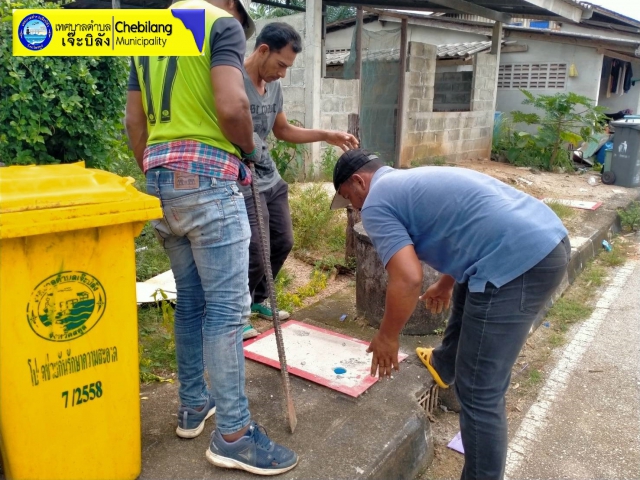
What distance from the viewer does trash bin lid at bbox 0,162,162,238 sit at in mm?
1621

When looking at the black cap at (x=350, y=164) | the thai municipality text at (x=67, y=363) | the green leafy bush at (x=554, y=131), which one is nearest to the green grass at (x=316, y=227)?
the black cap at (x=350, y=164)

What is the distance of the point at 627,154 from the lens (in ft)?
31.3

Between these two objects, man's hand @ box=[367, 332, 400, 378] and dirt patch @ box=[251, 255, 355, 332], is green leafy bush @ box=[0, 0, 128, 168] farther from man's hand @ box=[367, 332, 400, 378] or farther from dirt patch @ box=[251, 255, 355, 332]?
man's hand @ box=[367, 332, 400, 378]

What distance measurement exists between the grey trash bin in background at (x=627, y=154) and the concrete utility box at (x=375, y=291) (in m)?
7.57

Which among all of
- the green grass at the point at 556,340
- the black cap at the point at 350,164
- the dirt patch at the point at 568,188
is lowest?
the green grass at the point at 556,340

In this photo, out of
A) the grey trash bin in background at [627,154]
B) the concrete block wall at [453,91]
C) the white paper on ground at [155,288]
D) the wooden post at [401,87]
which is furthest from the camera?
the concrete block wall at [453,91]

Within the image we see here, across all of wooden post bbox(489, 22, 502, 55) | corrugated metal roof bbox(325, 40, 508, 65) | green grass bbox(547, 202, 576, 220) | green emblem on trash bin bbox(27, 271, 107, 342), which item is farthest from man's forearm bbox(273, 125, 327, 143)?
wooden post bbox(489, 22, 502, 55)

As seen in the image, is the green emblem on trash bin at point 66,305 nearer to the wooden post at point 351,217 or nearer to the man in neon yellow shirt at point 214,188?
the man in neon yellow shirt at point 214,188

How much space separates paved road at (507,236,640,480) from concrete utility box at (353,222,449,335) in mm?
778

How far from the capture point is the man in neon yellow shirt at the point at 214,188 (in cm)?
197

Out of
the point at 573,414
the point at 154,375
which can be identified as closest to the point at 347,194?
the point at 154,375

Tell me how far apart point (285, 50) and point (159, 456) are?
214cm

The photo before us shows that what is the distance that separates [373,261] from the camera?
3.64 meters

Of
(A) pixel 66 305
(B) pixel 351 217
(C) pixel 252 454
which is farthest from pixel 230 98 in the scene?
(B) pixel 351 217
